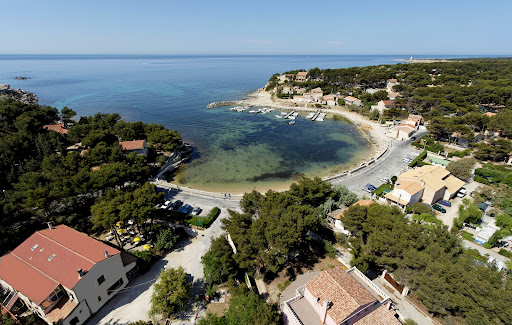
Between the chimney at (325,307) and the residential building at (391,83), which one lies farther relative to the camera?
the residential building at (391,83)

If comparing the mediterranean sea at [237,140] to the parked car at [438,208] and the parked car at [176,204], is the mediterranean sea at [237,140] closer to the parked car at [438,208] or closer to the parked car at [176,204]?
the parked car at [176,204]

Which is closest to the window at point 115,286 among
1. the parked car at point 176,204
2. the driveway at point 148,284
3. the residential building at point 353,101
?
the driveway at point 148,284

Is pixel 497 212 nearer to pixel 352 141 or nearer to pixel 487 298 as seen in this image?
pixel 487 298

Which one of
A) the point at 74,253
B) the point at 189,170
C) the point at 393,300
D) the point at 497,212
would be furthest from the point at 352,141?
the point at 74,253

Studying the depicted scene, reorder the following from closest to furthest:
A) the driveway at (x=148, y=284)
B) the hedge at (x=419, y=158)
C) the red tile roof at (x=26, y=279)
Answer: the red tile roof at (x=26, y=279) < the driveway at (x=148, y=284) < the hedge at (x=419, y=158)

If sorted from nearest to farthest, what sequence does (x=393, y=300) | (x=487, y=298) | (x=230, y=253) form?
(x=487, y=298)
(x=393, y=300)
(x=230, y=253)

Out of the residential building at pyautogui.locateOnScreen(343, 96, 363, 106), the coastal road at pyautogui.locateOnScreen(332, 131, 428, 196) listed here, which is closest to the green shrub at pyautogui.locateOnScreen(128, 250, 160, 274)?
the coastal road at pyautogui.locateOnScreen(332, 131, 428, 196)
